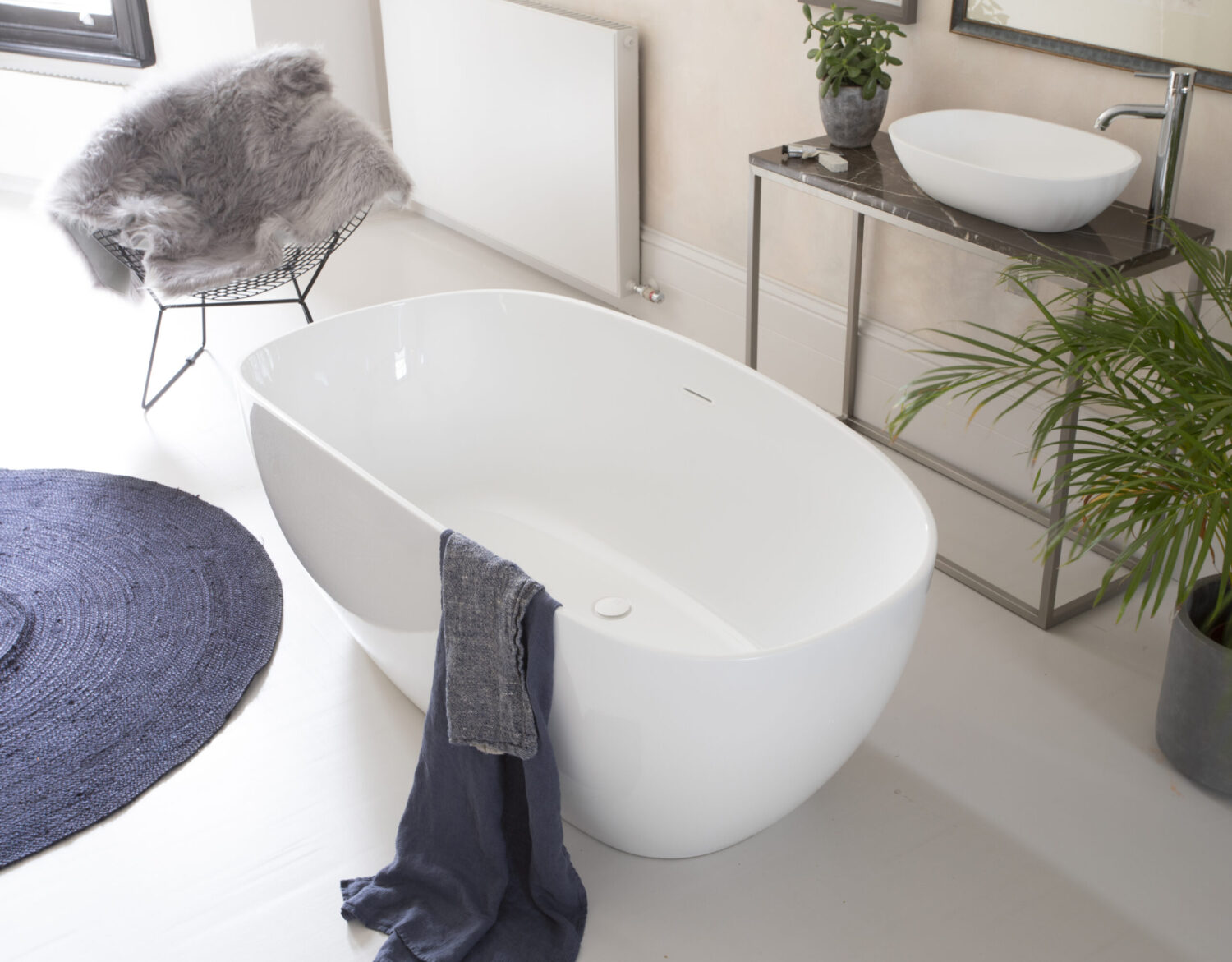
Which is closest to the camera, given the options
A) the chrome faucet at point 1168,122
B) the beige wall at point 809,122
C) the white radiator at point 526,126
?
the chrome faucet at point 1168,122

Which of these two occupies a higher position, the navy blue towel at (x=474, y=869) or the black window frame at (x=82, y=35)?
the black window frame at (x=82, y=35)

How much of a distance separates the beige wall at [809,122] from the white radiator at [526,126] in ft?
0.36

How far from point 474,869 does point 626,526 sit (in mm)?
933

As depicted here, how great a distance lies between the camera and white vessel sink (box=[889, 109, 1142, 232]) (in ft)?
7.06

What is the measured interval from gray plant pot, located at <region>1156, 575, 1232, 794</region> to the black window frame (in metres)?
4.27

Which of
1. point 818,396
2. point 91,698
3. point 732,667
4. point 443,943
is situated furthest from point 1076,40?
point 91,698

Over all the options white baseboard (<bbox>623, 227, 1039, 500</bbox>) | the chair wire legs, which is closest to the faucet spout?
white baseboard (<bbox>623, 227, 1039, 500</bbox>)

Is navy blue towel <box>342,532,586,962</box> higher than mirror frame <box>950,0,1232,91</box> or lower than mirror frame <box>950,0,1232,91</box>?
lower

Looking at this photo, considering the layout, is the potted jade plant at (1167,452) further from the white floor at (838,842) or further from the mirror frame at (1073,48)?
the mirror frame at (1073,48)

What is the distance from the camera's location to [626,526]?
104 inches

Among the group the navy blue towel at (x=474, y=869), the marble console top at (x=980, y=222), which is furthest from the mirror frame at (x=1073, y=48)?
the navy blue towel at (x=474, y=869)

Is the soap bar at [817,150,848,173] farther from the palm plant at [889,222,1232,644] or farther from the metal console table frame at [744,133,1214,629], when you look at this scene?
the palm plant at [889,222,1232,644]

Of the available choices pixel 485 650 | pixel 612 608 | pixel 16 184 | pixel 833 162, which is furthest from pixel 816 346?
pixel 16 184

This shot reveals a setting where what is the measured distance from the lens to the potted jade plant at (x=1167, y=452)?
1.68m
